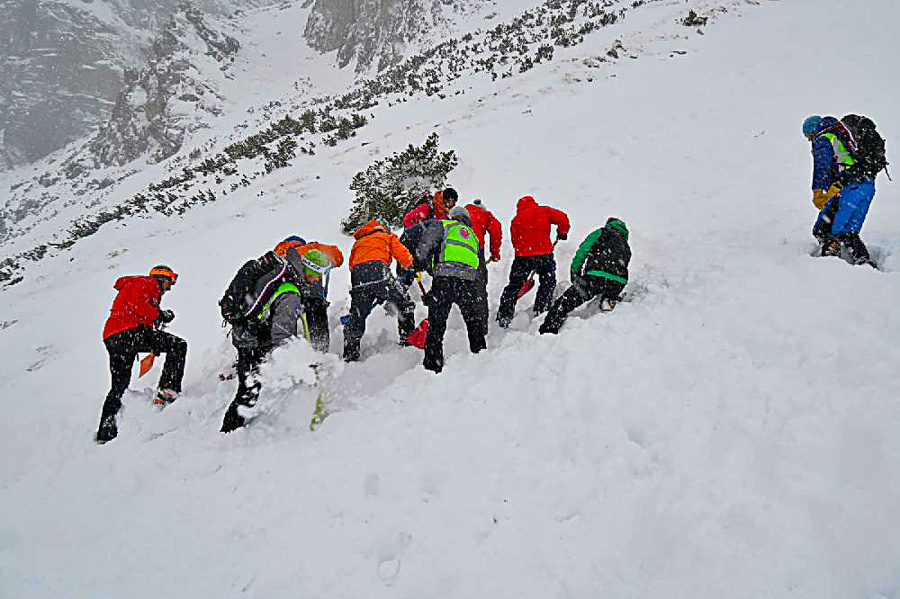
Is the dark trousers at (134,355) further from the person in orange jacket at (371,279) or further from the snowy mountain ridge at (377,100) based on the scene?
the snowy mountain ridge at (377,100)

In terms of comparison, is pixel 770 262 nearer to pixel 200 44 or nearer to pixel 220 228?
pixel 220 228

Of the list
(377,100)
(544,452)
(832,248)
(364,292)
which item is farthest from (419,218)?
(377,100)

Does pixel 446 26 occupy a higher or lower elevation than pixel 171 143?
higher

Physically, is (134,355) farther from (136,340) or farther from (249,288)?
(249,288)

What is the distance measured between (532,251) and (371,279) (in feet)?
6.42

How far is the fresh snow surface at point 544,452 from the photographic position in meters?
2.37

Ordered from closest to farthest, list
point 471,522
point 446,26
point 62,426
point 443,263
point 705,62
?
1. point 471,522
2. point 443,263
3. point 62,426
4. point 705,62
5. point 446,26

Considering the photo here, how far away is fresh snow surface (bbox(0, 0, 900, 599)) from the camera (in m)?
2.37

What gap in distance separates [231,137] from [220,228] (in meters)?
22.7

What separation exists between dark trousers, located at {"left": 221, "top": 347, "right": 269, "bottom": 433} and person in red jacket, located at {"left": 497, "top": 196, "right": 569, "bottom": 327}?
2811mm

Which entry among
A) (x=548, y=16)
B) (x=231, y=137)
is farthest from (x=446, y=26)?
(x=231, y=137)

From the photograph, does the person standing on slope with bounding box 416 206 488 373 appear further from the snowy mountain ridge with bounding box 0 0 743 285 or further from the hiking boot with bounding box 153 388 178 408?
the snowy mountain ridge with bounding box 0 0 743 285

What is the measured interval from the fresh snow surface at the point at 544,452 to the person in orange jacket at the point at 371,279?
1.29ft

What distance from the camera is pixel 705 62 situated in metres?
12.5
